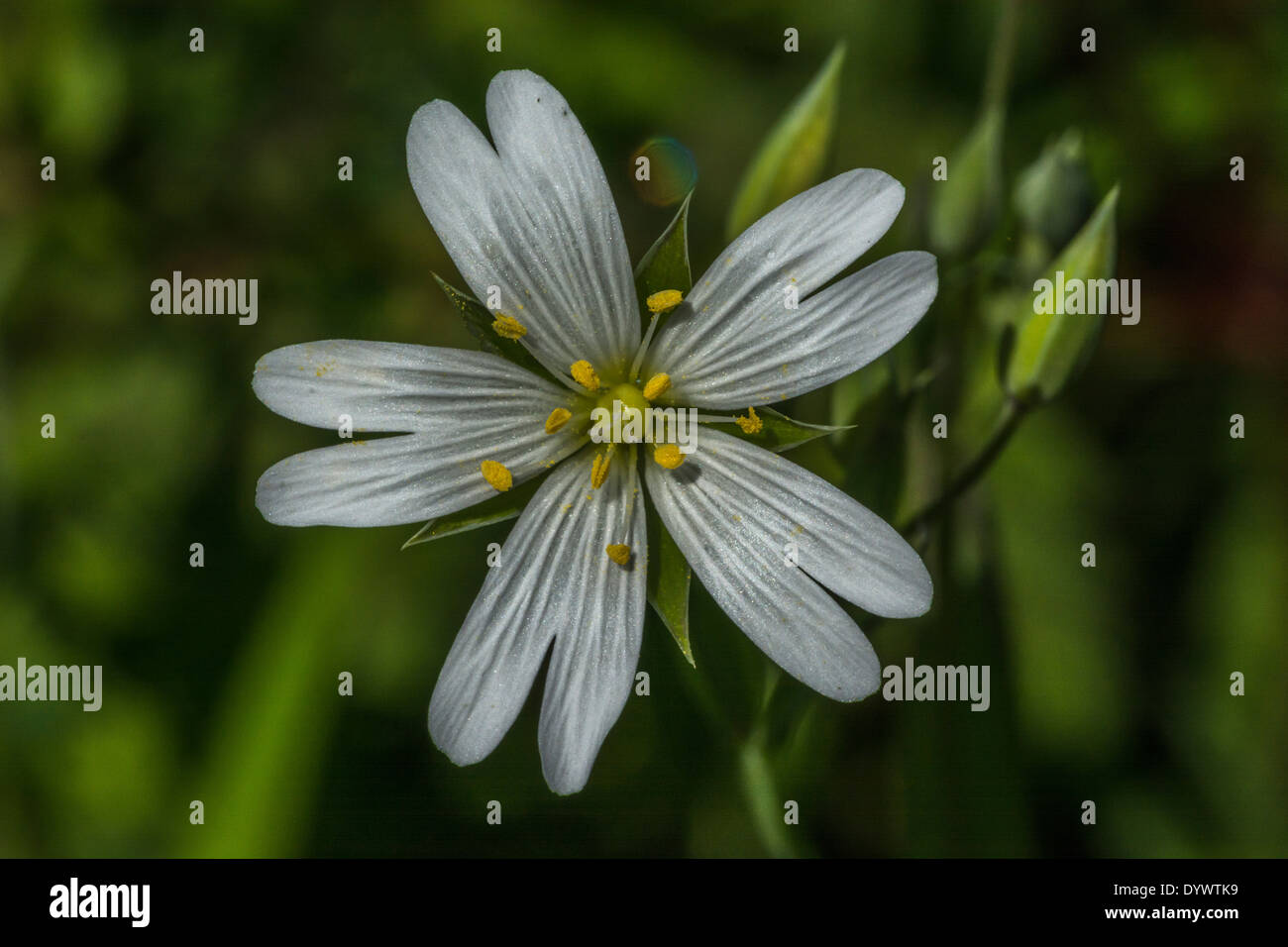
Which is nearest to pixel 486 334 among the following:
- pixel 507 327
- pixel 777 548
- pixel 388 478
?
pixel 507 327

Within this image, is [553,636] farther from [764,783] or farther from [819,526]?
[764,783]

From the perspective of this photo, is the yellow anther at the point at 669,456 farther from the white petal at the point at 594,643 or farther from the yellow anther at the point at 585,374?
the yellow anther at the point at 585,374

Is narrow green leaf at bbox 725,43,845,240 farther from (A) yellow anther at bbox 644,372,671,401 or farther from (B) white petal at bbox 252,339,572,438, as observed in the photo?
(B) white petal at bbox 252,339,572,438

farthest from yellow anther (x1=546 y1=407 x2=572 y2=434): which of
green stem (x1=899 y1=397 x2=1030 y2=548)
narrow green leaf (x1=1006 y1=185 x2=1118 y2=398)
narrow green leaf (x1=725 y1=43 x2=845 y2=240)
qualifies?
narrow green leaf (x1=1006 y1=185 x2=1118 y2=398)
